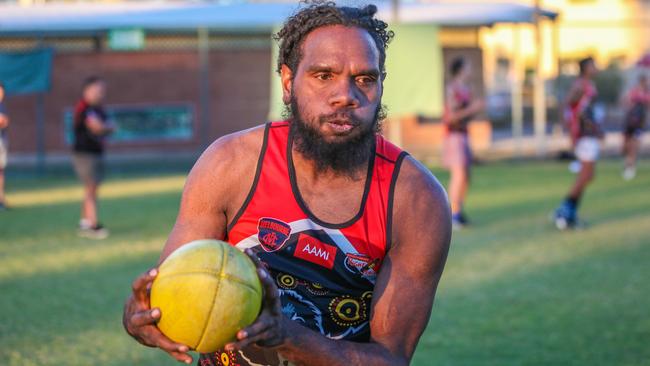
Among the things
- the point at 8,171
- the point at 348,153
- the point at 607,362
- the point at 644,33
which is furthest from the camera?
the point at 644,33

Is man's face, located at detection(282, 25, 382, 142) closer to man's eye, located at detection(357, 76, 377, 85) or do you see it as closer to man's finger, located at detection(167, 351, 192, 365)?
man's eye, located at detection(357, 76, 377, 85)

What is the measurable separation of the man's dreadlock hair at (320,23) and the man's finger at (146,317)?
110 centimetres

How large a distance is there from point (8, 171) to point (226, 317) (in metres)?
21.1

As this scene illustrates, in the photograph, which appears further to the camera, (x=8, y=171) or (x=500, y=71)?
(x=500, y=71)

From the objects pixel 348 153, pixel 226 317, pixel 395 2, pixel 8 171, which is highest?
pixel 395 2

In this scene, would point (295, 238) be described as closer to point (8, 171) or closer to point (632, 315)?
point (632, 315)

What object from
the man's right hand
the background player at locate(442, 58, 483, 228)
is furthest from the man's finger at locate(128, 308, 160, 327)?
the background player at locate(442, 58, 483, 228)

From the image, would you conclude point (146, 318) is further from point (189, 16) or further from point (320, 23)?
point (189, 16)

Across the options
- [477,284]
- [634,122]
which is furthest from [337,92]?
[634,122]

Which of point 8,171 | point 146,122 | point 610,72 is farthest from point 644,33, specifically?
point 8,171

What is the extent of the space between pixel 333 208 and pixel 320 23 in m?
0.66

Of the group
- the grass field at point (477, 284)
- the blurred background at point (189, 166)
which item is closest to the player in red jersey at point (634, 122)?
the blurred background at point (189, 166)

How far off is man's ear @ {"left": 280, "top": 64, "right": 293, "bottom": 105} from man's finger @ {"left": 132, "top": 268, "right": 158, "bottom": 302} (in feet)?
3.30

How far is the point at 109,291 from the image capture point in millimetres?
9375
